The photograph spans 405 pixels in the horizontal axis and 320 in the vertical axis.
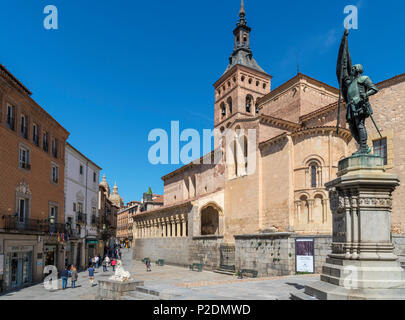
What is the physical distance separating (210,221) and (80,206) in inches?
534

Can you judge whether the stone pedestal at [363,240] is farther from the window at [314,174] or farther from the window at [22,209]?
the window at [22,209]

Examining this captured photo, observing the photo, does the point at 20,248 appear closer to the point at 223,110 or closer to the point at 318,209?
the point at 318,209

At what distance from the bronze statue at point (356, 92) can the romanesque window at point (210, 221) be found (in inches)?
1155

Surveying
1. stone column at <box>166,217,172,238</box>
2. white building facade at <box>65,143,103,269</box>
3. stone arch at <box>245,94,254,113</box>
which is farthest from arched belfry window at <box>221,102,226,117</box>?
white building facade at <box>65,143,103,269</box>

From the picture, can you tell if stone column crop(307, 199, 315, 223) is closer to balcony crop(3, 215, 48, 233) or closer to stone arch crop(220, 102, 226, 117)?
balcony crop(3, 215, 48, 233)

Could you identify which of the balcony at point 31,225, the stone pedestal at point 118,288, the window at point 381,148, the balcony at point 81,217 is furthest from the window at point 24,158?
the window at point 381,148

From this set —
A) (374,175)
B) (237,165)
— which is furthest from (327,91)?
(374,175)

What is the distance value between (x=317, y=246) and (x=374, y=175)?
10633mm

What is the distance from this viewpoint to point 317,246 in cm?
1683

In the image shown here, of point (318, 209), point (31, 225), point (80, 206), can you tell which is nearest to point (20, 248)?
point (31, 225)

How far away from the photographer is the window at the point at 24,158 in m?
20.5

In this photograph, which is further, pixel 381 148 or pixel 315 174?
pixel 315 174

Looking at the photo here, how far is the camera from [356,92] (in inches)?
306
